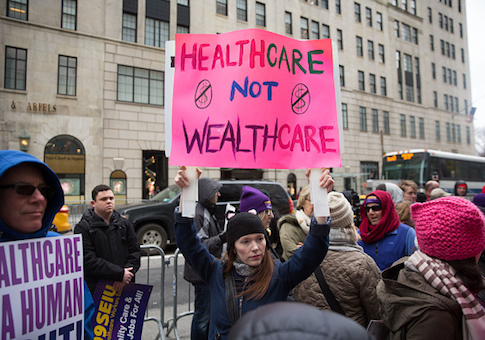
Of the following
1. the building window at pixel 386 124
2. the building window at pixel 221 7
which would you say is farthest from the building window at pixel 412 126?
the building window at pixel 221 7

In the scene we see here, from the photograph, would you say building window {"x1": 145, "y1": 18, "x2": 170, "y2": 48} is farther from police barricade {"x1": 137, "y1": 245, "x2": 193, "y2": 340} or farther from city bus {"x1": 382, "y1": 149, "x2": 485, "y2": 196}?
city bus {"x1": 382, "y1": 149, "x2": 485, "y2": 196}

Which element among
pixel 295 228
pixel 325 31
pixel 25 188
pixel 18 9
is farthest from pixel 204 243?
pixel 325 31

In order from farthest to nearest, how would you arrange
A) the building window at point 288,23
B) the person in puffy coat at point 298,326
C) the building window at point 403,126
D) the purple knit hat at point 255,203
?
the building window at point 403,126
the building window at point 288,23
the purple knit hat at point 255,203
the person in puffy coat at point 298,326

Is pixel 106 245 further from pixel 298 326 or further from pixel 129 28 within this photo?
pixel 129 28

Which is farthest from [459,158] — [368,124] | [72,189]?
[72,189]

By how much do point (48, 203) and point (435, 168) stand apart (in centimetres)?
2005

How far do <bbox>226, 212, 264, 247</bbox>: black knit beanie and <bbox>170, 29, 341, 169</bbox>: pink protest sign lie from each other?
36cm

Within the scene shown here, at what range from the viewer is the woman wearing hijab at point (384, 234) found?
9.43ft

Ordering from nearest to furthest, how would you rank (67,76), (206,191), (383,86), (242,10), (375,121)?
1. (206,191)
2. (67,76)
3. (242,10)
4. (375,121)
5. (383,86)

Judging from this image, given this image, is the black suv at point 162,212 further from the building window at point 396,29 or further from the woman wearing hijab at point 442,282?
the building window at point 396,29

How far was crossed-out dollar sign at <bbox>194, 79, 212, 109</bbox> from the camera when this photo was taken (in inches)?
85.9

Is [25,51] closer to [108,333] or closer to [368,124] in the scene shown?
[108,333]

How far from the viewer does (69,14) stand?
17297mm

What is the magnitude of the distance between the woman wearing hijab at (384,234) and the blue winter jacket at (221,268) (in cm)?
129
